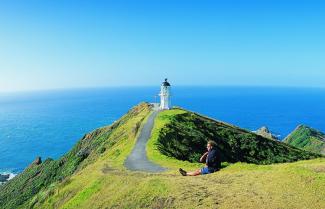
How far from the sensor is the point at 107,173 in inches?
1282

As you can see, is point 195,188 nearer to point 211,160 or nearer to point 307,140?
point 211,160

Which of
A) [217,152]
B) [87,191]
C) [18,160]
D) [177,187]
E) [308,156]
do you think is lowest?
[18,160]

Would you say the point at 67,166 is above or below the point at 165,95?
below

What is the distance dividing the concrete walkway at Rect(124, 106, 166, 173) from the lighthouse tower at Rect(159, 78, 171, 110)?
77.7ft

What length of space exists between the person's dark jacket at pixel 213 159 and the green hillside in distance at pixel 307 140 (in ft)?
376

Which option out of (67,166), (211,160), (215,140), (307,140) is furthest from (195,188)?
(307,140)

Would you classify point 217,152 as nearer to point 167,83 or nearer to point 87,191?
point 87,191

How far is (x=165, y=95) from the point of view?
268ft

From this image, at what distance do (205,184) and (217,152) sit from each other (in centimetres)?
330

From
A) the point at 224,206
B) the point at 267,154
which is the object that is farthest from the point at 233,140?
the point at 224,206

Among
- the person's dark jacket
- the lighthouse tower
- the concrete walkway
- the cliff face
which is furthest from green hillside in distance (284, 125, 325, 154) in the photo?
the person's dark jacket

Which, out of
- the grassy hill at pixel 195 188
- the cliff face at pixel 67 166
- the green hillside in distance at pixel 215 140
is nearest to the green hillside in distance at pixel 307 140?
the green hillside in distance at pixel 215 140

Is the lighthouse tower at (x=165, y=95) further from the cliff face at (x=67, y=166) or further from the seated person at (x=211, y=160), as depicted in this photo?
the seated person at (x=211, y=160)

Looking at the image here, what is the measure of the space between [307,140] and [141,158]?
11735cm
